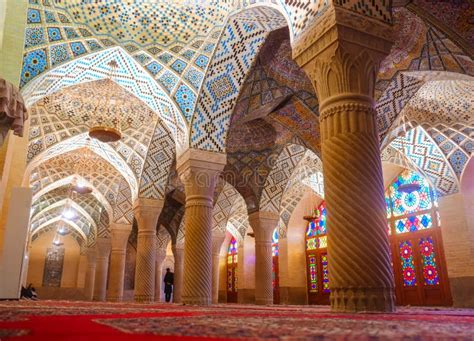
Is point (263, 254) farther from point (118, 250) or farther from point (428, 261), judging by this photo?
point (118, 250)

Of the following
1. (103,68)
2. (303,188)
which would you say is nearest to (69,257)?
(303,188)

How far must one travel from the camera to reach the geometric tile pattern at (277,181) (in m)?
12.8

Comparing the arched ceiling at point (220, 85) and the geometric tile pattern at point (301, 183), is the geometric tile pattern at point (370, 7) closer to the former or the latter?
the arched ceiling at point (220, 85)

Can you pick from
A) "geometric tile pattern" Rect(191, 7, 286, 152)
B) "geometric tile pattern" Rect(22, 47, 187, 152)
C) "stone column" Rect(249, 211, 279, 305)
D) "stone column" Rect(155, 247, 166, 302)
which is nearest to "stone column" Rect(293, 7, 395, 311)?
"geometric tile pattern" Rect(191, 7, 286, 152)

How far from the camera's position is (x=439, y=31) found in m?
7.59

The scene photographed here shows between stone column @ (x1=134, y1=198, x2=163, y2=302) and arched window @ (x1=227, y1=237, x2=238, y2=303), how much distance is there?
886 cm

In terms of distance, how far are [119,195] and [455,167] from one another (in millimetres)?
10882

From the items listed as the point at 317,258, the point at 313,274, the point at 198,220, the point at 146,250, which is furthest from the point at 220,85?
the point at 313,274

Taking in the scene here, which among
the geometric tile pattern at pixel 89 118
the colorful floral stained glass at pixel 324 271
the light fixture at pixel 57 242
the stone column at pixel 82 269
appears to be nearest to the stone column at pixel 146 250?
the geometric tile pattern at pixel 89 118

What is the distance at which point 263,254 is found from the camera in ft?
41.2

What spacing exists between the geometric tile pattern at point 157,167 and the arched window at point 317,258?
585 centimetres

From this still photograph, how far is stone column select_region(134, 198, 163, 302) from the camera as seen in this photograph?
1184 cm

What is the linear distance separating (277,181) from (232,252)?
29.3 ft

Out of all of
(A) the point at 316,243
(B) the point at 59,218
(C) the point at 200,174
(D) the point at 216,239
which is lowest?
(A) the point at 316,243
